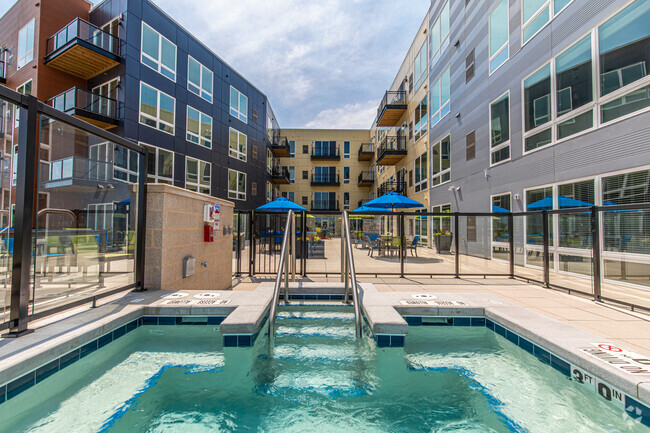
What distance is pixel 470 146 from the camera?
11.0 m

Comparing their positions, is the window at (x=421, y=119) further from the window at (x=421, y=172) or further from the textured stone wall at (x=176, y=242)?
the textured stone wall at (x=176, y=242)

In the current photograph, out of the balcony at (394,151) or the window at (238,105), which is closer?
the window at (238,105)

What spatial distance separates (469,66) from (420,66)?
5.33 m

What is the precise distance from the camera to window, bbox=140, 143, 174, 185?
1177 cm

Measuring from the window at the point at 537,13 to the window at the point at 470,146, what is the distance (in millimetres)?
3359

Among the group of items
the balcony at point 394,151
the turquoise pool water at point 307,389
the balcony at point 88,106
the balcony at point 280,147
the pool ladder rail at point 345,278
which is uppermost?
the balcony at point 280,147

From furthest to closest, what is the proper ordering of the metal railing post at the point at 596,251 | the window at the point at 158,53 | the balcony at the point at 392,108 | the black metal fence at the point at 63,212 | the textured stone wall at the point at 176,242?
1. the balcony at the point at 392,108
2. the window at the point at 158,53
3. the metal railing post at the point at 596,251
4. the textured stone wall at the point at 176,242
5. the black metal fence at the point at 63,212

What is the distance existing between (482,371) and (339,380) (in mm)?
1489

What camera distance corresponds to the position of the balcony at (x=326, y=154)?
2859 cm

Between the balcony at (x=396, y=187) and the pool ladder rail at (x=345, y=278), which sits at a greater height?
the balcony at (x=396, y=187)

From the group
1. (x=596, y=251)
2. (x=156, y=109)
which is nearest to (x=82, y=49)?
(x=156, y=109)

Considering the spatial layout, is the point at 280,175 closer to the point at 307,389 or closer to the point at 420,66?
the point at 420,66

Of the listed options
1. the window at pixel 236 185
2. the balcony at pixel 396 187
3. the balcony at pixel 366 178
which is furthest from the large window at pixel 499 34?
the balcony at pixel 366 178

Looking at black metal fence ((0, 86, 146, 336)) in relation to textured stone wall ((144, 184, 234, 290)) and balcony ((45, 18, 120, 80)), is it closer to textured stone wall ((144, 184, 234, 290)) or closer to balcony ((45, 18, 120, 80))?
textured stone wall ((144, 184, 234, 290))
